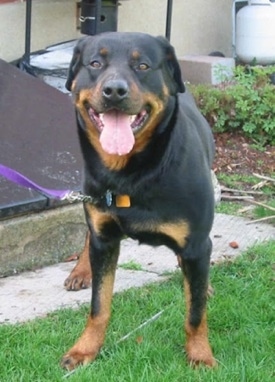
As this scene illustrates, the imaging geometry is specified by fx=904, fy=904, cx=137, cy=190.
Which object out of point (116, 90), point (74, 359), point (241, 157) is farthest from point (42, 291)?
point (241, 157)

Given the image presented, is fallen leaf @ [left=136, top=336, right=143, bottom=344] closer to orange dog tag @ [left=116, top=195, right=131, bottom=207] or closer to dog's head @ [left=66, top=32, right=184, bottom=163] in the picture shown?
orange dog tag @ [left=116, top=195, right=131, bottom=207]

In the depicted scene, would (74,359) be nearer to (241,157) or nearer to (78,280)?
(78,280)

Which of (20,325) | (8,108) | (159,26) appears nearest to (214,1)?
(159,26)

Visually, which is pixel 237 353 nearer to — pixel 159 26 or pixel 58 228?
pixel 58 228

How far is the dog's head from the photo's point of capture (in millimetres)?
3805

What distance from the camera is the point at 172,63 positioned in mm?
4168

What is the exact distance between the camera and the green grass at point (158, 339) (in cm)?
412

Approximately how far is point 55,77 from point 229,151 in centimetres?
174

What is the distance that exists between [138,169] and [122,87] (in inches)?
20.9

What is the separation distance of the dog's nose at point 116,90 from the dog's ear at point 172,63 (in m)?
0.46

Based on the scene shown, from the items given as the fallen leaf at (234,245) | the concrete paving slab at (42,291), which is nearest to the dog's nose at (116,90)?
the concrete paving slab at (42,291)

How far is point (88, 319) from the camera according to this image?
4.42 meters

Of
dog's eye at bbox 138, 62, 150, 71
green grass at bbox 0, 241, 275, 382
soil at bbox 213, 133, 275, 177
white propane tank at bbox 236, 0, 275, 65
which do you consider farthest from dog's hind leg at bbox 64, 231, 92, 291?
white propane tank at bbox 236, 0, 275, 65

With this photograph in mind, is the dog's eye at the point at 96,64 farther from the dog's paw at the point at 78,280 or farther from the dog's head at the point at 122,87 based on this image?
the dog's paw at the point at 78,280
